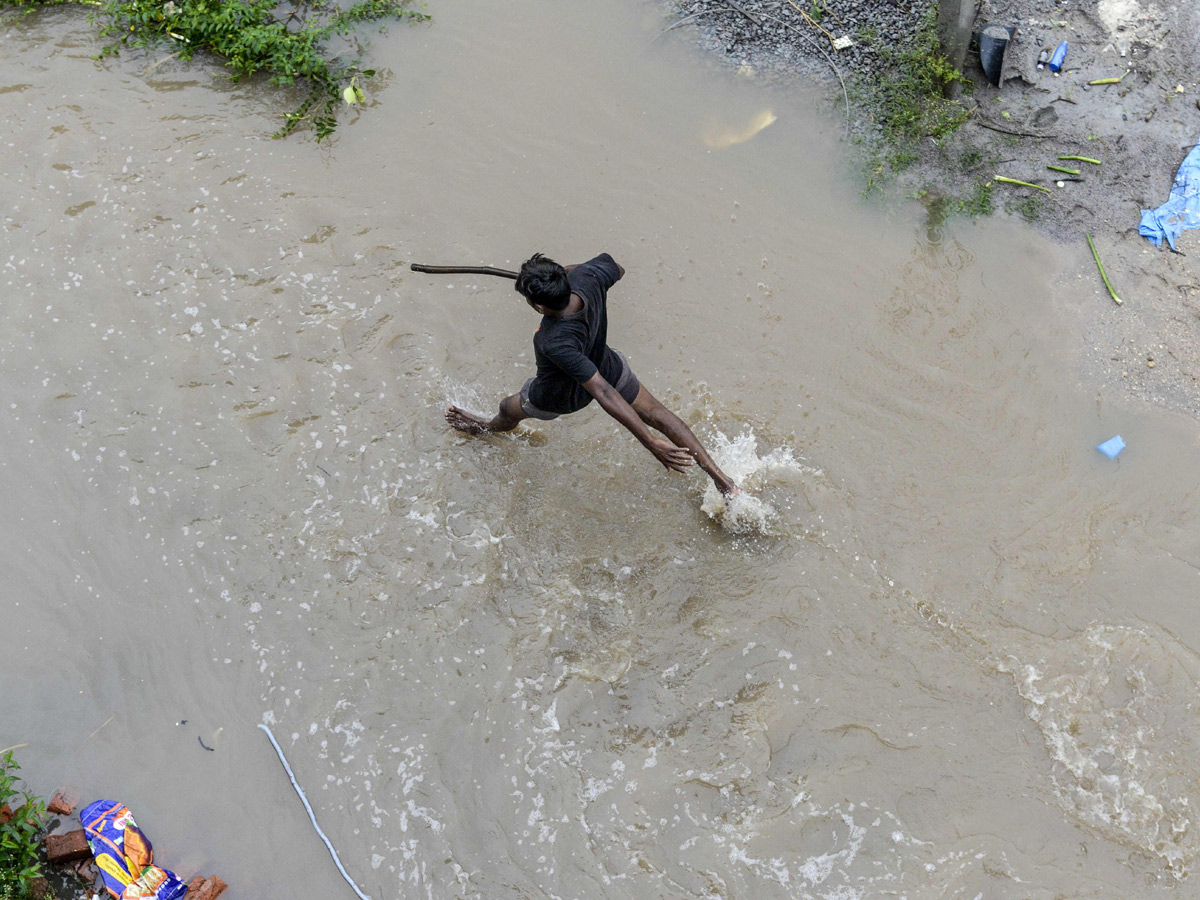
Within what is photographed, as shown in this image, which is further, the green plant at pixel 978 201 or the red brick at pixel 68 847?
the green plant at pixel 978 201

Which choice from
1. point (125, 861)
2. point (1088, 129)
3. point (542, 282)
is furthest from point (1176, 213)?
point (125, 861)

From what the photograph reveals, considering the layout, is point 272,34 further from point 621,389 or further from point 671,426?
point 671,426

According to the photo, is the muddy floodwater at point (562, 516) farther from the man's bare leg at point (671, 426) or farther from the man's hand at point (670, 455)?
the man's hand at point (670, 455)

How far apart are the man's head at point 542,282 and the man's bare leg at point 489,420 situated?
83cm

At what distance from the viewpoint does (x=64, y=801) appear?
118 inches

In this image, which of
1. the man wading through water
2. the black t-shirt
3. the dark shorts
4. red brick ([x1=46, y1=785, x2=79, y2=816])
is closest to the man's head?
the man wading through water

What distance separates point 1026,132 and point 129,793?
5.31m

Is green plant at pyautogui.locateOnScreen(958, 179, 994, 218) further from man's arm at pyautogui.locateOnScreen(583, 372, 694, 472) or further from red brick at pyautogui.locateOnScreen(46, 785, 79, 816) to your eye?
red brick at pyautogui.locateOnScreen(46, 785, 79, 816)

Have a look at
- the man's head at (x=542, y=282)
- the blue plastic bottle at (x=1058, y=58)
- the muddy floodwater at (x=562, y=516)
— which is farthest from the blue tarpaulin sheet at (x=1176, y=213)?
the man's head at (x=542, y=282)

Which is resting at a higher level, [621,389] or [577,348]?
[577,348]

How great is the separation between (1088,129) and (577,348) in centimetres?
348

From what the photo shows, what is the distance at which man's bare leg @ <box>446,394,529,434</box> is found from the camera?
3.36 m

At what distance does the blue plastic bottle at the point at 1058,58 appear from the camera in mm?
4469

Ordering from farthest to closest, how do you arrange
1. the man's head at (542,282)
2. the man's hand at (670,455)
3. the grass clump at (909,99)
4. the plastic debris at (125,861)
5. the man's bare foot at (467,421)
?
the grass clump at (909,99) < the man's bare foot at (467,421) < the man's hand at (670,455) < the plastic debris at (125,861) < the man's head at (542,282)
